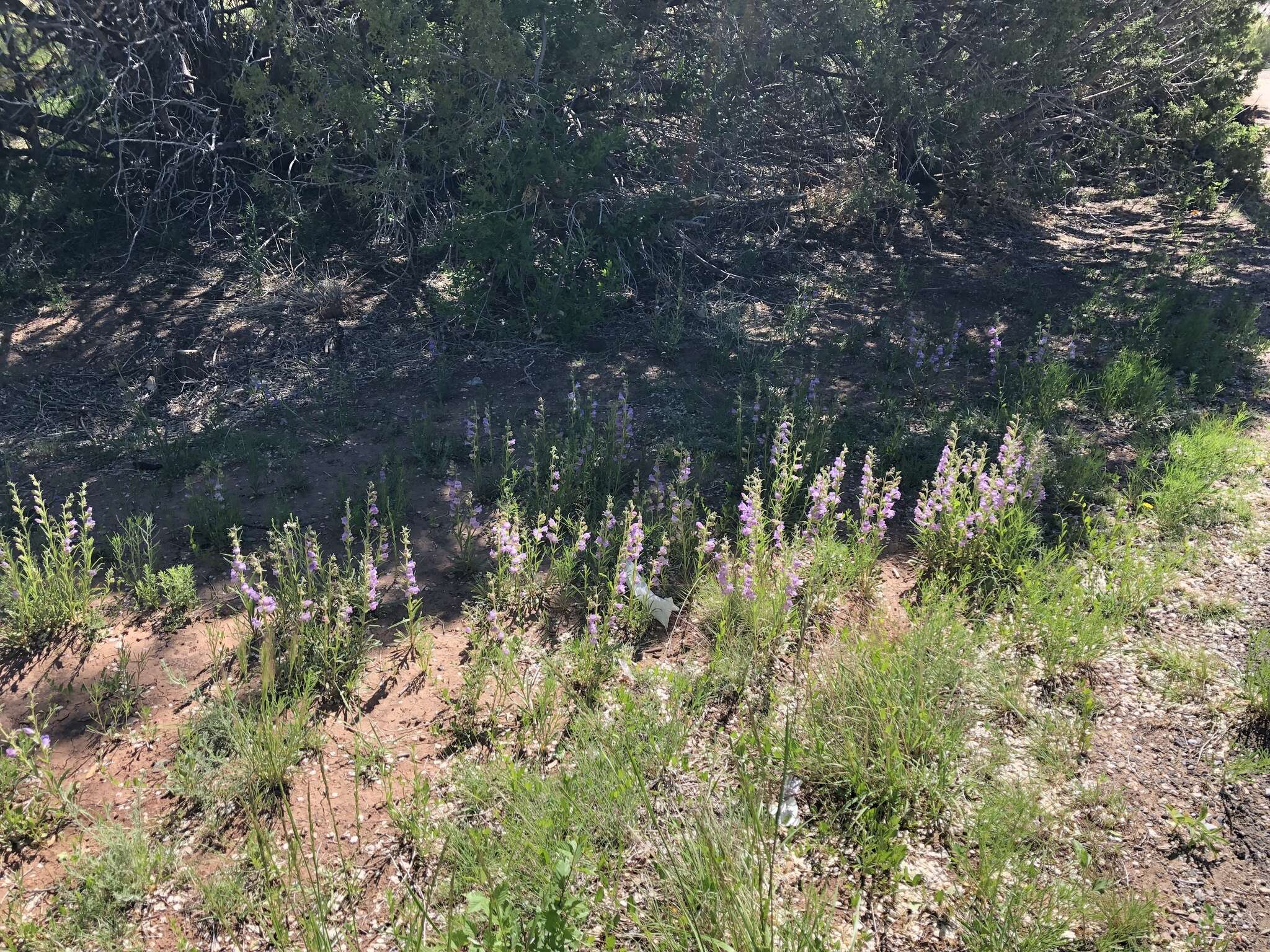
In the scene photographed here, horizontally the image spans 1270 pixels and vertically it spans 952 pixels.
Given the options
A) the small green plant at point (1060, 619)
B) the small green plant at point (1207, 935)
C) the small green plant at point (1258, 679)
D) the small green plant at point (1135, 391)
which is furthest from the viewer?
the small green plant at point (1135, 391)

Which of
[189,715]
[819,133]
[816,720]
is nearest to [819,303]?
[819,133]

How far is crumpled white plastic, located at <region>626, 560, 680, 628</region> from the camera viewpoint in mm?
3777

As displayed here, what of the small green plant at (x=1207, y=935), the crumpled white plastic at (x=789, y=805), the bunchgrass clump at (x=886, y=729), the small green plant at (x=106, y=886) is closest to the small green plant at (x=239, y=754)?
the small green plant at (x=106, y=886)

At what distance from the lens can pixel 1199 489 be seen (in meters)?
4.53

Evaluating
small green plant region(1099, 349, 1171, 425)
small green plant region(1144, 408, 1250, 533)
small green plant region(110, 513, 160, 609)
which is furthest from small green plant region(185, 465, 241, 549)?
small green plant region(1099, 349, 1171, 425)

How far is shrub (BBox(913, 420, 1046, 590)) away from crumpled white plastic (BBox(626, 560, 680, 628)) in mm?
1192

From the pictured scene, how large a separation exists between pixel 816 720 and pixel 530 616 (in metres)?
1.34

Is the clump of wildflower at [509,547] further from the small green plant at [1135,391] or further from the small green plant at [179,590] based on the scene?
the small green plant at [1135,391]

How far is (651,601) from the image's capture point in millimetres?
3832

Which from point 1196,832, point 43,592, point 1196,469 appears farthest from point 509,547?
point 1196,469

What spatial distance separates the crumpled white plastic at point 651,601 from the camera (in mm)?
3777

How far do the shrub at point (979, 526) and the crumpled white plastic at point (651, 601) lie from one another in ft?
3.91

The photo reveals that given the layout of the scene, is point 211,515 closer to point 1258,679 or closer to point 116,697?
point 116,697

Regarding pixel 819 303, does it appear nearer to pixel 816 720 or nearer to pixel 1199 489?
pixel 1199 489
